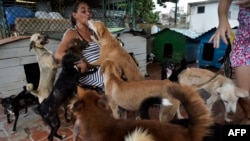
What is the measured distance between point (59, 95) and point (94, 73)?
0.77 m

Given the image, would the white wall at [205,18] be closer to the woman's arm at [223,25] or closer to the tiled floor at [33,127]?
the tiled floor at [33,127]

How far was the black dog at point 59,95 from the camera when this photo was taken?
6.52 feet

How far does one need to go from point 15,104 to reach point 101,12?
361 centimetres

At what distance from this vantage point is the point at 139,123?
1.34 m

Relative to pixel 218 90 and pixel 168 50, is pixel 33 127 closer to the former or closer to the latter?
pixel 218 90

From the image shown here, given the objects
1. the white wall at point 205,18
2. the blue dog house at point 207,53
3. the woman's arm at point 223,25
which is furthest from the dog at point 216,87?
the white wall at point 205,18

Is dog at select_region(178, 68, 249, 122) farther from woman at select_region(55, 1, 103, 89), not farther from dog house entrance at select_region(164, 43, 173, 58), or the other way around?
dog house entrance at select_region(164, 43, 173, 58)

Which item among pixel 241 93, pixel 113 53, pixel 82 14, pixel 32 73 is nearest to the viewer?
pixel 241 93

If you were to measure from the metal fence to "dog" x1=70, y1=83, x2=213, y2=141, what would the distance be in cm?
259

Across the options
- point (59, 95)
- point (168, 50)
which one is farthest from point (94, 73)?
point (168, 50)

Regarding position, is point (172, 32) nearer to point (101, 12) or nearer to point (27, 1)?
point (101, 12)

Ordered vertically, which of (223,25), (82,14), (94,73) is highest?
(82,14)

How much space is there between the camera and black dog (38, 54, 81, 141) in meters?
1.99

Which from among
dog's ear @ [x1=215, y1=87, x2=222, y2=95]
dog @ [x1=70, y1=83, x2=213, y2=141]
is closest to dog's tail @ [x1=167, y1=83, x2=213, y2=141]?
A: dog @ [x1=70, y1=83, x2=213, y2=141]
